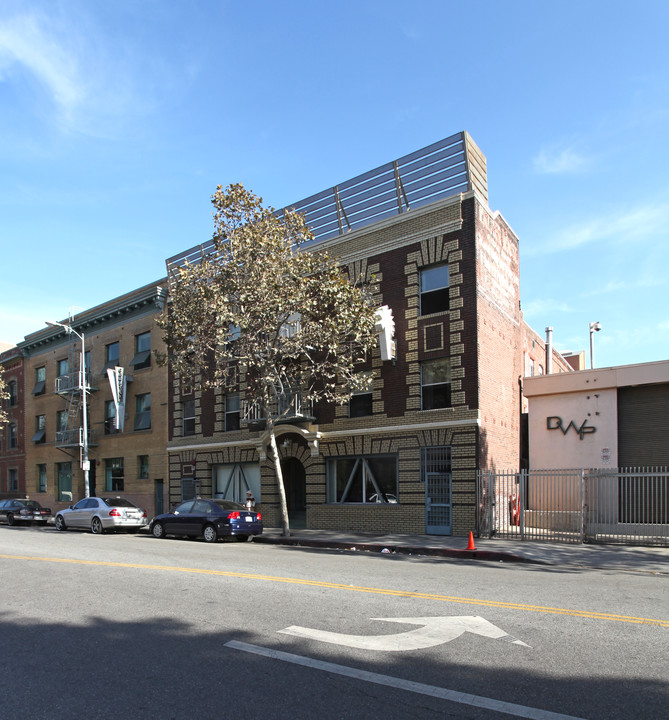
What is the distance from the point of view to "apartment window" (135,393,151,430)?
31.5 m

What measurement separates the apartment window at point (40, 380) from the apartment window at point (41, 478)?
179 inches

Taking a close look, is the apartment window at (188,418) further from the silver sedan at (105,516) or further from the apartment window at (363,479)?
the apartment window at (363,479)

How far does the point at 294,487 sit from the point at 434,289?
10.9 metres

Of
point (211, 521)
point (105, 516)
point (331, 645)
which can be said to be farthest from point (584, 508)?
point (105, 516)

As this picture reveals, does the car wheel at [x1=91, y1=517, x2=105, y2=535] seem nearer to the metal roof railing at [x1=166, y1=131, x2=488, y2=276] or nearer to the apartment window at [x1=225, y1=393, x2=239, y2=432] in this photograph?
the apartment window at [x1=225, y1=393, x2=239, y2=432]

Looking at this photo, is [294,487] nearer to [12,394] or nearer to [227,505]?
[227,505]

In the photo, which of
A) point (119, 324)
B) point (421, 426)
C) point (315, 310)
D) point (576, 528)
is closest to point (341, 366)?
point (315, 310)

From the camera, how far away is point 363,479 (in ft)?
73.4

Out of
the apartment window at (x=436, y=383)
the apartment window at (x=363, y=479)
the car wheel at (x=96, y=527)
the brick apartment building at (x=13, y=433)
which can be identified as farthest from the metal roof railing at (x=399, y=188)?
the brick apartment building at (x=13, y=433)

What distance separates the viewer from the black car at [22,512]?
29.9m

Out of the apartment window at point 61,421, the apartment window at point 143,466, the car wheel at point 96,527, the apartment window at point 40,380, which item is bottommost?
the car wheel at point 96,527

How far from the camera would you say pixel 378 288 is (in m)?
22.4

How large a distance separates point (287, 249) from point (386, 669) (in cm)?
1577

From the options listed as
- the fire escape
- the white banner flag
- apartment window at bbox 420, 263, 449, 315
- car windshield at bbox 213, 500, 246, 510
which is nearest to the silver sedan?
car windshield at bbox 213, 500, 246, 510
